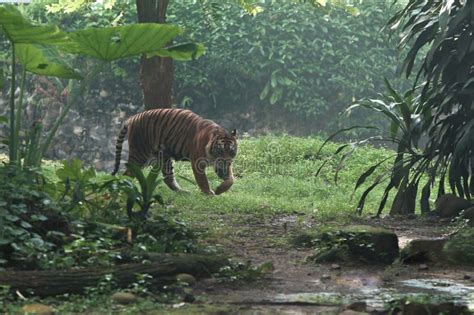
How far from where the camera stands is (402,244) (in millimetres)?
7395

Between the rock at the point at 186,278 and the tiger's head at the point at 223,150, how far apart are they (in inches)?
224

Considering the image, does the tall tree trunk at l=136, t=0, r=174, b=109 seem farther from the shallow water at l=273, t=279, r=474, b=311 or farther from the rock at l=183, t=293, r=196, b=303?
the rock at l=183, t=293, r=196, b=303

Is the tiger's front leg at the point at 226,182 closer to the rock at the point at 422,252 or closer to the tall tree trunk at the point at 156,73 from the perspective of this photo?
the tall tree trunk at the point at 156,73

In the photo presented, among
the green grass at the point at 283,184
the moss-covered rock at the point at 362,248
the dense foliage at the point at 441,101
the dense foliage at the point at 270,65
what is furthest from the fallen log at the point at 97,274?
the dense foliage at the point at 270,65

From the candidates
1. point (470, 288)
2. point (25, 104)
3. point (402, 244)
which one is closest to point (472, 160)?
point (402, 244)

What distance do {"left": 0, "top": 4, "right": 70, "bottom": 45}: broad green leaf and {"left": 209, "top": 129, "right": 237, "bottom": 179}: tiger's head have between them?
13.9 feet

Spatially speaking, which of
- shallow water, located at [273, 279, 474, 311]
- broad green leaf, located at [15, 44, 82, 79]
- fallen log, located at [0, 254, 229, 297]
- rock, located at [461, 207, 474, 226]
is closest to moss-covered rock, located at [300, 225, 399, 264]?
shallow water, located at [273, 279, 474, 311]

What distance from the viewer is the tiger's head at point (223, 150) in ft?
36.1

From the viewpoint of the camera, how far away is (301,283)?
5.64 meters

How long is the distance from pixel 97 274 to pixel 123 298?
1.12 feet

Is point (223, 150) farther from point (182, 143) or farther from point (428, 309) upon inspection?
point (428, 309)

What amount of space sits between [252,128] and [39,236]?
44.1 ft

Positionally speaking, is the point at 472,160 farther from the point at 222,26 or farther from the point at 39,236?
the point at 222,26

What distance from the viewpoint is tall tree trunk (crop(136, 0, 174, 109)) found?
1257cm
